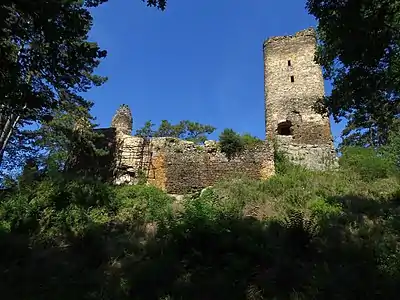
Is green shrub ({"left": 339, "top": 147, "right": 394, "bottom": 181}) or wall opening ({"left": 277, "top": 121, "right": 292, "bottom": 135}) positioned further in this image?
wall opening ({"left": 277, "top": 121, "right": 292, "bottom": 135})

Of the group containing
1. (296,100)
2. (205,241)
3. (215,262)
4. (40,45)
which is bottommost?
(215,262)

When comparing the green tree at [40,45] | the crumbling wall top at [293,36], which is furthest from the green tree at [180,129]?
the green tree at [40,45]

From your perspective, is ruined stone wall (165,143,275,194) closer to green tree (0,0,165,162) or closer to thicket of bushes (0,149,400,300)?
thicket of bushes (0,149,400,300)

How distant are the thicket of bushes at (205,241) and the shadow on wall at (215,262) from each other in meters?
0.02

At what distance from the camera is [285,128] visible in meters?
21.4

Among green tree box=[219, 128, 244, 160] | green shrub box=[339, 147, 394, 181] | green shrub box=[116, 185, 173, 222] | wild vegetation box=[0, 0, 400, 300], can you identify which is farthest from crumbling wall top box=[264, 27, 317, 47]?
green shrub box=[116, 185, 173, 222]

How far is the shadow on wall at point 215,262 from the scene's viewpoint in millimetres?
7066

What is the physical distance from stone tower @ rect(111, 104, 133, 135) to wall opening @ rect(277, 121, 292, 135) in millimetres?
7699

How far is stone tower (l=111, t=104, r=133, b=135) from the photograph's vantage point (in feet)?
61.5

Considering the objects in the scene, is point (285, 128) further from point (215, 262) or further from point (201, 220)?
point (215, 262)

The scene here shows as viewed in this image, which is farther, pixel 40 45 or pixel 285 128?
pixel 285 128

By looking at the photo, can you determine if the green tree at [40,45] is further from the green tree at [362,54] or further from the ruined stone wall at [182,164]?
the ruined stone wall at [182,164]

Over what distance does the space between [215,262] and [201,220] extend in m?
1.56

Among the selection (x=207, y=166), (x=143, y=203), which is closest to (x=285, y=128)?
(x=207, y=166)
